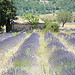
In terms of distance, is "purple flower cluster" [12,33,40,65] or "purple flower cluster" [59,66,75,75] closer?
"purple flower cluster" [59,66,75,75]

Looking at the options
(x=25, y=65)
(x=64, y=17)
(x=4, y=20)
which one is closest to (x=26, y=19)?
(x=4, y=20)

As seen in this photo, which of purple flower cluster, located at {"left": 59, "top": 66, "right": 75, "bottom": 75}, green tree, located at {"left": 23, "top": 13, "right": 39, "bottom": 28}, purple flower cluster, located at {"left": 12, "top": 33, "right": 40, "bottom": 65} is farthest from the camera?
green tree, located at {"left": 23, "top": 13, "right": 39, "bottom": 28}

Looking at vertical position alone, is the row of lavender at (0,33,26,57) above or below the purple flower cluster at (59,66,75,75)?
below

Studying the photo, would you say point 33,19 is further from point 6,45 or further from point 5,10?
point 6,45

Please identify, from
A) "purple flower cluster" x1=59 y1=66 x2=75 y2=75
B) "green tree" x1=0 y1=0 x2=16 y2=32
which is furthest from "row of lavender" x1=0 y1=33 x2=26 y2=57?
"green tree" x1=0 y1=0 x2=16 y2=32

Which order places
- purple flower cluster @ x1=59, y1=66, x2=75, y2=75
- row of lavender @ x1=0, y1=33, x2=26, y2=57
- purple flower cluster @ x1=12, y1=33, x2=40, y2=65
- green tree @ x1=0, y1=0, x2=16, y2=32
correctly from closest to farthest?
purple flower cluster @ x1=59, y1=66, x2=75, y2=75 < purple flower cluster @ x1=12, y1=33, x2=40, y2=65 < row of lavender @ x1=0, y1=33, x2=26, y2=57 < green tree @ x1=0, y1=0, x2=16, y2=32

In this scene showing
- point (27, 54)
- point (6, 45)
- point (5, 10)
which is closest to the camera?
point (27, 54)

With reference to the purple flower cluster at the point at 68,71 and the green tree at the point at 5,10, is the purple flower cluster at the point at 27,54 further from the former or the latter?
the green tree at the point at 5,10

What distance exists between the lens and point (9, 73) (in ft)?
12.2

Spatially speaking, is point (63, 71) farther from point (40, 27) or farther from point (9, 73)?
point (40, 27)

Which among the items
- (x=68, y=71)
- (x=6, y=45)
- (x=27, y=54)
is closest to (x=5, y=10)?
(x=6, y=45)

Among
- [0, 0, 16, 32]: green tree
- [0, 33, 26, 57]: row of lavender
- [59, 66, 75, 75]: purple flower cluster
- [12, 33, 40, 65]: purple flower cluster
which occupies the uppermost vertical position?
[0, 0, 16, 32]: green tree

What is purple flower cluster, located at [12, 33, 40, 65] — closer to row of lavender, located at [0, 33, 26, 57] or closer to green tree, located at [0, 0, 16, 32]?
row of lavender, located at [0, 33, 26, 57]

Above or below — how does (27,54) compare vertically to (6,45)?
above
